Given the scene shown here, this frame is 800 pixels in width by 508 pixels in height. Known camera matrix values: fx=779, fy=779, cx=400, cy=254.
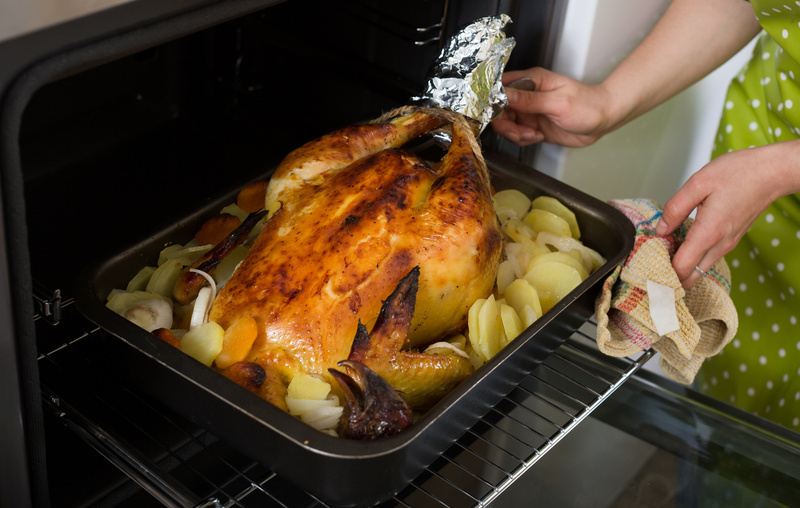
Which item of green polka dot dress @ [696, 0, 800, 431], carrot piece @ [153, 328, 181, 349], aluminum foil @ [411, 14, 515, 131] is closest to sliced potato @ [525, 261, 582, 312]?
aluminum foil @ [411, 14, 515, 131]

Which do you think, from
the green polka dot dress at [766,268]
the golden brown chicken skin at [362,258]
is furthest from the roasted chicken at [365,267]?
the green polka dot dress at [766,268]

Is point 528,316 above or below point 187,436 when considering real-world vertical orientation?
above

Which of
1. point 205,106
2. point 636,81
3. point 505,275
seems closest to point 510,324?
point 505,275

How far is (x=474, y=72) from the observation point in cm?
102

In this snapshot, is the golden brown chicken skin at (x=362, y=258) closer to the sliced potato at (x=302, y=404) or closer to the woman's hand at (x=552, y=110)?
the sliced potato at (x=302, y=404)

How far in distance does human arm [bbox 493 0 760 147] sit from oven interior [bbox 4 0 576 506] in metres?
0.06

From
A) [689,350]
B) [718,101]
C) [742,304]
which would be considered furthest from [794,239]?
[689,350]

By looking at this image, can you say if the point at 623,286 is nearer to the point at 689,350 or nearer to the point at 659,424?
the point at 689,350

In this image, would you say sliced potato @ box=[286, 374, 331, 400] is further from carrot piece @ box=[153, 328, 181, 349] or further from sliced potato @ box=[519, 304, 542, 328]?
sliced potato @ box=[519, 304, 542, 328]

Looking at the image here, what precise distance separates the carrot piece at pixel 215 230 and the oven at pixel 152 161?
0.11ft

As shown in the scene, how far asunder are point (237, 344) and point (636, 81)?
0.75 meters

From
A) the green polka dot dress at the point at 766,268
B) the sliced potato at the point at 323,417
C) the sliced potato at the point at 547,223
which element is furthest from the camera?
the green polka dot dress at the point at 766,268

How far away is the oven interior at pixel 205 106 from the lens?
3.67ft

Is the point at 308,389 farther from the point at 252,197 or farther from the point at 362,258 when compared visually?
the point at 252,197
